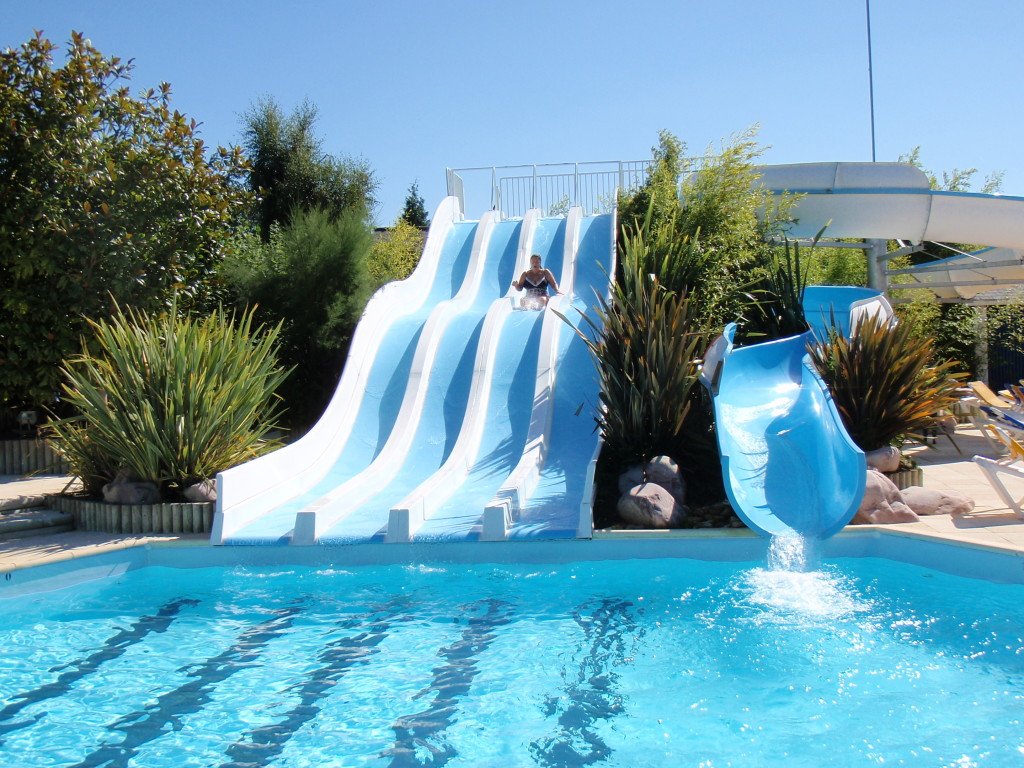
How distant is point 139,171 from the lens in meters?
11.7

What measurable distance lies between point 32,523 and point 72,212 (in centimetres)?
472

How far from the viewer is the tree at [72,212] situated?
36.8ft

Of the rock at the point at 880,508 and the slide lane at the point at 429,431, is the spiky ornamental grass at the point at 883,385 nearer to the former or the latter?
the rock at the point at 880,508

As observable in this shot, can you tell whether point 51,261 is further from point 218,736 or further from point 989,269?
point 989,269

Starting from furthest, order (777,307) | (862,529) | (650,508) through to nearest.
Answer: (777,307), (650,508), (862,529)

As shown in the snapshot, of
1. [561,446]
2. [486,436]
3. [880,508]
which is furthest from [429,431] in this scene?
[880,508]

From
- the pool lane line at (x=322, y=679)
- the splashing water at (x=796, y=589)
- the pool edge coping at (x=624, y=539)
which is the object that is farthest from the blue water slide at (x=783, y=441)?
the pool lane line at (x=322, y=679)

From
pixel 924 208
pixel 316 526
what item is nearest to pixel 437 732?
pixel 316 526

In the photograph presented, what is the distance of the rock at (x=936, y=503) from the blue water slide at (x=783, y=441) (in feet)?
2.63

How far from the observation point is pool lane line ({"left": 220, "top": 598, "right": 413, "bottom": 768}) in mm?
4301

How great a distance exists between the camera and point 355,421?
10.7m

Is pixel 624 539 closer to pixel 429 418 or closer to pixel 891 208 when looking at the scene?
pixel 429 418

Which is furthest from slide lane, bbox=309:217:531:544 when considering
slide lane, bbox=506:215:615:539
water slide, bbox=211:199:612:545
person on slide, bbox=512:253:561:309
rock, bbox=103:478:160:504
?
rock, bbox=103:478:160:504

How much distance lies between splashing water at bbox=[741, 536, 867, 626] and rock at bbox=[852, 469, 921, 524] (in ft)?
2.73
